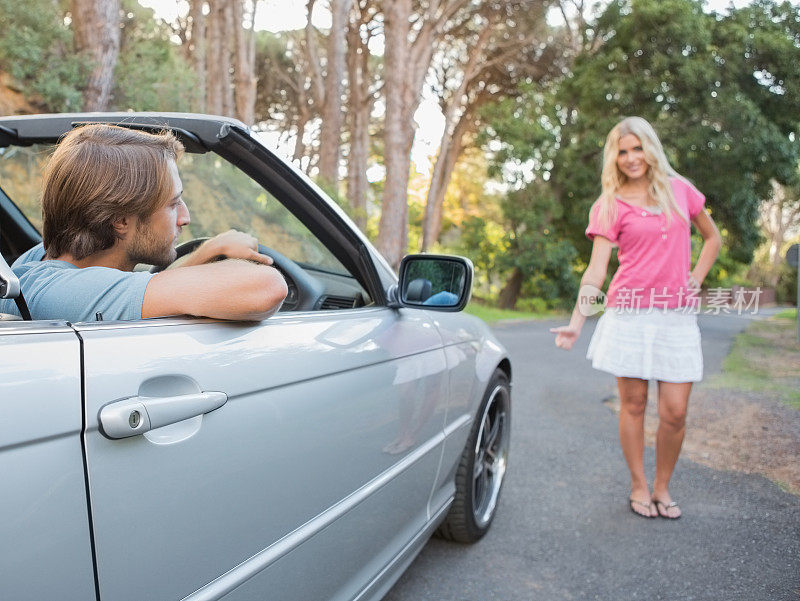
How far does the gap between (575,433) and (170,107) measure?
464 inches

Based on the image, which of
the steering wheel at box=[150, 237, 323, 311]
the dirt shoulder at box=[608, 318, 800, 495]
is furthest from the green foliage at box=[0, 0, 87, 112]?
the steering wheel at box=[150, 237, 323, 311]

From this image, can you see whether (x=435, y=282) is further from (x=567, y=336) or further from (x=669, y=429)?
(x=669, y=429)

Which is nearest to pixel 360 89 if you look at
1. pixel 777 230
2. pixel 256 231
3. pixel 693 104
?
pixel 693 104

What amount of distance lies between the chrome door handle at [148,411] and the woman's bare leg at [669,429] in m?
2.77

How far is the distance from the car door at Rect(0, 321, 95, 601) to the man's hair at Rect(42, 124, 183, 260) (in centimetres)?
55

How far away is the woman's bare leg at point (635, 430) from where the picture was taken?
369 centimetres

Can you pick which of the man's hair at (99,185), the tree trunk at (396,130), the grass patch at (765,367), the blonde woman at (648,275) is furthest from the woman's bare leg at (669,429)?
the tree trunk at (396,130)

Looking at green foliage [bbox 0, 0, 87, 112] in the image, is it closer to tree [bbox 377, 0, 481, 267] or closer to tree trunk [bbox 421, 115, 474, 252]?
tree [bbox 377, 0, 481, 267]

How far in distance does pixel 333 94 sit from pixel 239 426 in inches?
627

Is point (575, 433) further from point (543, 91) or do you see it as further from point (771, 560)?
point (543, 91)

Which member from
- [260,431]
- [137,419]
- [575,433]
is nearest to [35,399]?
[137,419]

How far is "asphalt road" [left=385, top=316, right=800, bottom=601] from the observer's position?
2.92 meters

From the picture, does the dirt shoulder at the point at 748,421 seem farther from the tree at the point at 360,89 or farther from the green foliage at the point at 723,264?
the green foliage at the point at 723,264

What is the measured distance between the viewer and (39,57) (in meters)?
12.0
